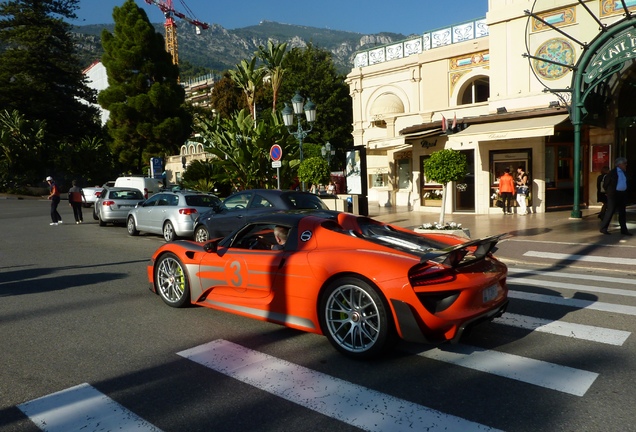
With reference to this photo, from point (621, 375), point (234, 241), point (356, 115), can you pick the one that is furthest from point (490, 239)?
point (356, 115)

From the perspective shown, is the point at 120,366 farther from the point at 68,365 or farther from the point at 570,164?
the point at 570,164

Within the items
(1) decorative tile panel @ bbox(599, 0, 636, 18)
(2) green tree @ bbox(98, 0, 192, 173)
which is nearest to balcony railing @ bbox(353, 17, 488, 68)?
(1) decorative tile panel @ bbox(599, 0, 636, 18)

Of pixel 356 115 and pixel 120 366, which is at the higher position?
pixel 356 115

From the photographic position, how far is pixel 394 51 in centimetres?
2977

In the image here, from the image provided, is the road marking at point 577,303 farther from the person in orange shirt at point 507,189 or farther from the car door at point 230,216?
the person in orange shirt at point 507,189

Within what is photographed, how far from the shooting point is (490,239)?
487 centimetres

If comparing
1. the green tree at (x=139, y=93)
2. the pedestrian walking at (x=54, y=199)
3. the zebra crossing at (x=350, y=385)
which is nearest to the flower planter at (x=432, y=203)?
the pedestrian walking at (x=54, y=199)

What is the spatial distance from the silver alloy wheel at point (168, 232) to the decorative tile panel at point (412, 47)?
19099 millimetres

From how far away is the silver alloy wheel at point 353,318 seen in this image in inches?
176

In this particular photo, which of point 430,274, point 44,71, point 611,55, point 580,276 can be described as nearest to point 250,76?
point 611,55

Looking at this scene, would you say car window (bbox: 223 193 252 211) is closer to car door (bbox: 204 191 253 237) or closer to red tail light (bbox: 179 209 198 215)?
car door (bbox: 204 191 253 237)

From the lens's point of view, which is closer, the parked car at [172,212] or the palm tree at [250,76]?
the parked car at [172,212]

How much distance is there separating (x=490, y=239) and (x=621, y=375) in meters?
1.51

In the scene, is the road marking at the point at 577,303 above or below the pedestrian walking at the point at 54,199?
below
